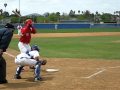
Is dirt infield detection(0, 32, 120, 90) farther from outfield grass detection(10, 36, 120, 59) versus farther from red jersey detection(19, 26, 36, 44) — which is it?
outfield grass detection(10, 36, 120, 59)

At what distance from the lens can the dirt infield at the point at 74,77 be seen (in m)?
9.66

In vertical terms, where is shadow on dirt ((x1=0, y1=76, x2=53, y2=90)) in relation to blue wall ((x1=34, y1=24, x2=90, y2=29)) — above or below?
above

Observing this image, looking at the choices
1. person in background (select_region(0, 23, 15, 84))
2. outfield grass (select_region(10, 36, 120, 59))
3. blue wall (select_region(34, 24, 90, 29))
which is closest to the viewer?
person in background (select_region(0, 23, 15, 84))

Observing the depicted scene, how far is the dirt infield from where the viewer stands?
9.66 meters

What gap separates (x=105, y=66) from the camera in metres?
13.8

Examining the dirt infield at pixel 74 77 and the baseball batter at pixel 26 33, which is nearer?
the dirt infield at pixel 74 77

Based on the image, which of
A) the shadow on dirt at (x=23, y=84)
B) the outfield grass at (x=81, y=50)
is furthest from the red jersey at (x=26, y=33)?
the outfield grass at (x=81, y=50)

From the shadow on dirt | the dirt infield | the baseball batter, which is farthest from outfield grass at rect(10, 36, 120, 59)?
the shadow on dirt

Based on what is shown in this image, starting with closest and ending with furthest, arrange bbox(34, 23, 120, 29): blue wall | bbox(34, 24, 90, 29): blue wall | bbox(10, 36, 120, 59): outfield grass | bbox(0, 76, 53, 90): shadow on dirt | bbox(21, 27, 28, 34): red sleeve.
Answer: bbox(0, 76, 53, 90): shadow on dirt → bbox(21, 27, 28, 34): red sleeve → bbox(10, 36, 120, 59): outfield grass → bbox(34, 24, 90, 29): blue wall → bbox(34, 23, 120, 29): blue wall

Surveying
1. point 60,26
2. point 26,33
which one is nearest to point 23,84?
point 26,33

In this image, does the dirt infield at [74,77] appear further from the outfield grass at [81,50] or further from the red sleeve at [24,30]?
the outfield grass at [81,50]

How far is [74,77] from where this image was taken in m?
11.1

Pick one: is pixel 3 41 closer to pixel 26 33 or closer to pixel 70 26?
pixel 26 33

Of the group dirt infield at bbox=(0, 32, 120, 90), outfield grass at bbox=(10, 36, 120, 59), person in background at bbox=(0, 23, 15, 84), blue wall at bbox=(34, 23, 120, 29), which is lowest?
blue wall at bbox=(34, 23, 120, 29)
